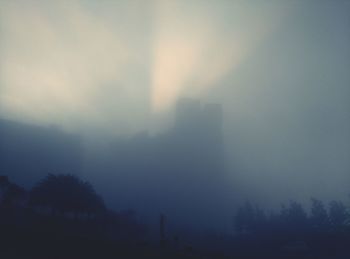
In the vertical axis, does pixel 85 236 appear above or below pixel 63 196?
below

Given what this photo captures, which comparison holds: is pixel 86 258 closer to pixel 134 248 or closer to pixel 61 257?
pixel 61 257

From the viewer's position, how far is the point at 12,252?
29.0 m

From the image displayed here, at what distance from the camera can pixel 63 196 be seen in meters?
64.5

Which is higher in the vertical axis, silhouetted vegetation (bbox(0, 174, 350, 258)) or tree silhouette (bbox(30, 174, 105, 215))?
tree silhouette (bbox(30, 174, 105, 215))

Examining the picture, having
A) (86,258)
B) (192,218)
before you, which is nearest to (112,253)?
(86,258)

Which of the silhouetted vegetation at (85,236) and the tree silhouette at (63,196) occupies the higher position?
the tree silhouette at (63,196)

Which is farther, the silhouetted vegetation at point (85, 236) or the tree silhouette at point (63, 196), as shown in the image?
the tree silhouette at point (63, 196)

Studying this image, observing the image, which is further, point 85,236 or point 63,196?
point 63,196

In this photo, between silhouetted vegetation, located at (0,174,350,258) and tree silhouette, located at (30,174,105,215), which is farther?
tree silhouette, located at (30,174,105,215)

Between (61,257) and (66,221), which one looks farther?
(66,221)

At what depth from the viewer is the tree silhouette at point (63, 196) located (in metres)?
64.2

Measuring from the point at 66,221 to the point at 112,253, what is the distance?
28.3 m

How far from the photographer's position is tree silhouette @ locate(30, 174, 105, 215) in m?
64.2

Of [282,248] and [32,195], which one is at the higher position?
[32,195]
